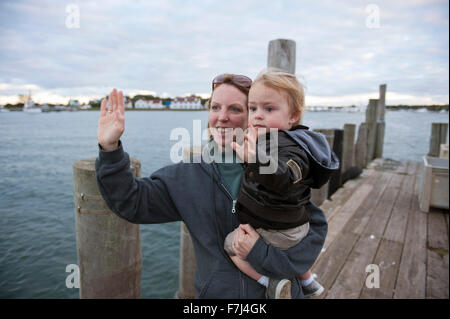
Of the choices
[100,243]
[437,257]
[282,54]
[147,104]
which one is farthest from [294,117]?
[147,104]

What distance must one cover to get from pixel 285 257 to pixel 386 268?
11.0 feet

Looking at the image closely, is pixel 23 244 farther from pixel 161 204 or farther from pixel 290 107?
pixel 290 107

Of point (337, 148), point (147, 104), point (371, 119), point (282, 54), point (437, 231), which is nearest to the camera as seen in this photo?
point (282, 54)

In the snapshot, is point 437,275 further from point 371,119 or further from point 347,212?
point 371,119

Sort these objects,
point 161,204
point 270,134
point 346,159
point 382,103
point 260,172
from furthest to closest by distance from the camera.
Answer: point 382,103, point 346,159, point 161,204, point 270,134, point 260,172

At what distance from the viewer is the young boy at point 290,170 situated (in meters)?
1.59

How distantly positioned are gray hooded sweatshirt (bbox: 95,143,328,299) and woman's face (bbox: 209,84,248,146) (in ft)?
1.15

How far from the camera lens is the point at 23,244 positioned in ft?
23.9

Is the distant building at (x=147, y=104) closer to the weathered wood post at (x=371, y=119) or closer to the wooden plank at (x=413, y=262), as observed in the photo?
the wooden plank at (x=413, y=262)

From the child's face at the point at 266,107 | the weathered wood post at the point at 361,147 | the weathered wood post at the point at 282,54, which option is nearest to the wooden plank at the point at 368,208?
the weathered wood post at the point at 361,147

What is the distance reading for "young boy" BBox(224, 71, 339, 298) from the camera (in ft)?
5.23

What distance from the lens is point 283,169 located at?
1.39 m
